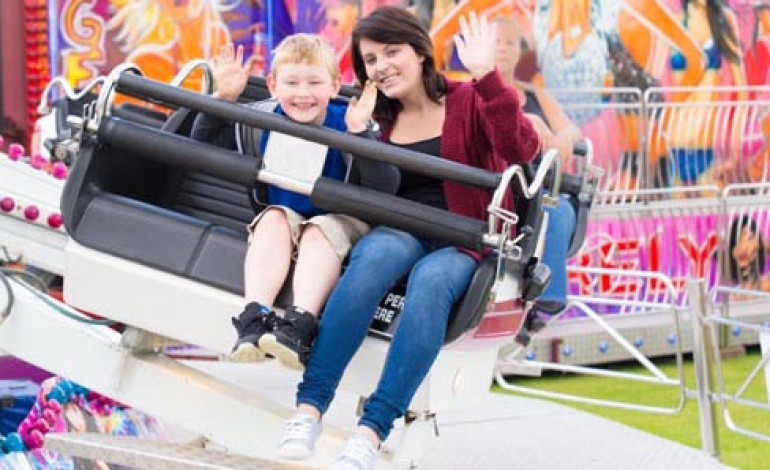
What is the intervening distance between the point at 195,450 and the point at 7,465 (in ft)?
3.56

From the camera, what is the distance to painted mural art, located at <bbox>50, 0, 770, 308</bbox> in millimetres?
7297

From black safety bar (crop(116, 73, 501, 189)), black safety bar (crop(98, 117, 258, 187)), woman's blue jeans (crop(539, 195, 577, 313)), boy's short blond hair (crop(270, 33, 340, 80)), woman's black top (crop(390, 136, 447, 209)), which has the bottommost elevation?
woman's blue jeans (crop(539, 195, 577, 313))

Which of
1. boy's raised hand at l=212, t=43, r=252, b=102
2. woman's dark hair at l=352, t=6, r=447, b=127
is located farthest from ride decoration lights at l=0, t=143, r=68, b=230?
woman's dark hair at l=352, t=6, r=447, b=127

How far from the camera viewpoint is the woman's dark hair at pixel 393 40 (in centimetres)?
406

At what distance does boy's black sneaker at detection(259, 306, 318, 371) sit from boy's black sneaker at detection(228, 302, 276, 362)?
2cm

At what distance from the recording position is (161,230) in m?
4.02

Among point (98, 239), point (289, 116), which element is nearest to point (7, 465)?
point (98, 239)

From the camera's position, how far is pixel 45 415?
4.77 m

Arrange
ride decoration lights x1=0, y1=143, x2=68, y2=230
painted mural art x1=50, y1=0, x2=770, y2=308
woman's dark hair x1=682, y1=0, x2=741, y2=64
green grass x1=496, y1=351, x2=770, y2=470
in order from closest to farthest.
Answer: ride decoration lights x1=0, y1=143, x2=68, y2=230 < green grass x1=496, y1=351, x2=770, y2=470 < painted mural art x1=50, y1=0, x2=770, y2=308 < woman's dark hair x1=682, y1=0, x2=741, y2=64

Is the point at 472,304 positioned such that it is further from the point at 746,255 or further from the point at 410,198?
the point at 746,255

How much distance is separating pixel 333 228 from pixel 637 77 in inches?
193

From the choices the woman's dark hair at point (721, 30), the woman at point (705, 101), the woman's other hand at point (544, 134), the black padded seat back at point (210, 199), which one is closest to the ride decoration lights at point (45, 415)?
the black padded seat back at point (210, 199)

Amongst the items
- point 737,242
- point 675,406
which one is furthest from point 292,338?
point 737,242

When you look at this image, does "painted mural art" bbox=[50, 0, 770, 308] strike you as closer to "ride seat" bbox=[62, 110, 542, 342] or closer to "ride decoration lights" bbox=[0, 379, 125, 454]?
"ride decoration lights" bbox=[0, 379, 125, 454]
